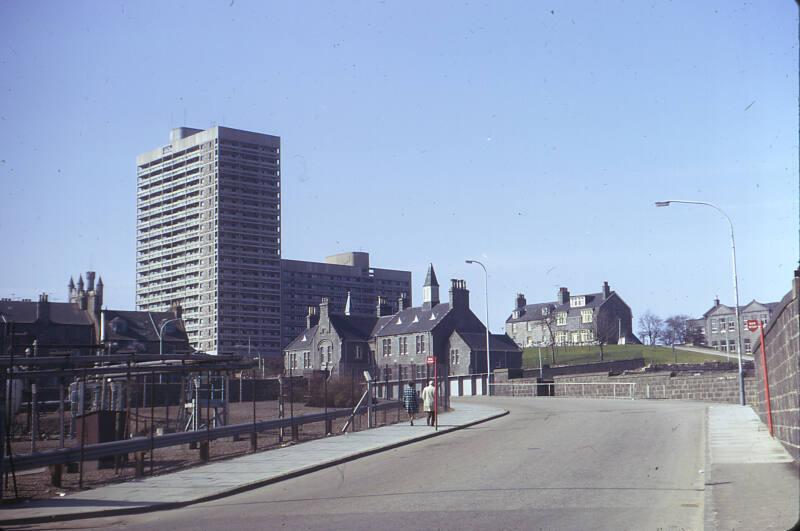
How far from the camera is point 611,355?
395 feet

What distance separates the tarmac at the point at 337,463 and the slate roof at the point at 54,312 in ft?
216

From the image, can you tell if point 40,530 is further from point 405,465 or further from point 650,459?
point 650,459

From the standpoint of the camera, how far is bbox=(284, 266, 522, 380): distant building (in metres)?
104

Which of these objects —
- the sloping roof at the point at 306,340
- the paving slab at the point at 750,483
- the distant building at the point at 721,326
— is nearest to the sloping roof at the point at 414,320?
the sloping roof at the point at 306,340

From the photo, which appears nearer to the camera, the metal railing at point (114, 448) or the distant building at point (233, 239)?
the metal railing at point (114, 448)

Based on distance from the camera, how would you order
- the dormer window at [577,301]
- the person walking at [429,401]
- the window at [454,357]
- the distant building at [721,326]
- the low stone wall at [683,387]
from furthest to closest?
the dormer window at [577,301] → the distant building at [721,326] → the window at [454,357] → the low stone wall at [683,387] → the person walking at [429,401]

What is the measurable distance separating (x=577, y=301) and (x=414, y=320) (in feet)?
168

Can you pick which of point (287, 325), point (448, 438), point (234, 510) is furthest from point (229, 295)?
point (234, 510)

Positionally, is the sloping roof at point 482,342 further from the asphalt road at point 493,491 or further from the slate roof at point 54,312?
the asphalt road at point 493,491

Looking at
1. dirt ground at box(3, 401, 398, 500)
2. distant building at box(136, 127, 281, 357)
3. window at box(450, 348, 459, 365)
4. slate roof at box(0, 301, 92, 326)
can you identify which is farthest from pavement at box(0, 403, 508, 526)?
distant building at box(136, 127, 281, 357)

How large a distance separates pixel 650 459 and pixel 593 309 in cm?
12769

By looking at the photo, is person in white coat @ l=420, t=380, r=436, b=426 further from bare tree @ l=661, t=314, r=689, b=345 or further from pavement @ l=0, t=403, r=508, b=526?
bare tree @ l=661, t=314, r=689, b=345

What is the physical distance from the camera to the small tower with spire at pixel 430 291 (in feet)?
362

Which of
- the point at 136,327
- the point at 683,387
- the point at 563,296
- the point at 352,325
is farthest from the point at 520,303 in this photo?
the point at 683,387
